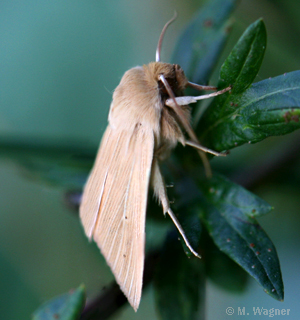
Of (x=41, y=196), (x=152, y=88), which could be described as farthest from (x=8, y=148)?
(x=152, y=88)

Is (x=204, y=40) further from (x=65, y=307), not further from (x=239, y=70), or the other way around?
(x=65, y=307)

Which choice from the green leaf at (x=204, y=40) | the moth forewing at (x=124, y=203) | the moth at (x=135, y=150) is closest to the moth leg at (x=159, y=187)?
the moth at (x=135, y=150)

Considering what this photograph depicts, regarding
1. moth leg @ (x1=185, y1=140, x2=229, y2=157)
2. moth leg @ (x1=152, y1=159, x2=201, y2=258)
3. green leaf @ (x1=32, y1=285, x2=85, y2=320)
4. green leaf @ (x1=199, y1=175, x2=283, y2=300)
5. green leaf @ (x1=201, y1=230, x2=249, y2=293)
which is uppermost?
moth leg @ (x1=185, y1=140, x2=229, y2=157)

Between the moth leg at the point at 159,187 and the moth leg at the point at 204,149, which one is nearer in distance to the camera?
the moth leg at the point at 204,149

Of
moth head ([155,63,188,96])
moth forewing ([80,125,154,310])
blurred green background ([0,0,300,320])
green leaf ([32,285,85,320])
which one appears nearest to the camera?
green leaf ([32,285,85,320])

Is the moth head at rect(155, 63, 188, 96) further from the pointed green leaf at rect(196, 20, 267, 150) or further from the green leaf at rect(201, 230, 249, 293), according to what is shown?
the green leaf at rect(201, 230, 249, 293)

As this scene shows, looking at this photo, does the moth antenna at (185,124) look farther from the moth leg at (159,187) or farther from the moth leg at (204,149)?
the moth leg at (159,187)

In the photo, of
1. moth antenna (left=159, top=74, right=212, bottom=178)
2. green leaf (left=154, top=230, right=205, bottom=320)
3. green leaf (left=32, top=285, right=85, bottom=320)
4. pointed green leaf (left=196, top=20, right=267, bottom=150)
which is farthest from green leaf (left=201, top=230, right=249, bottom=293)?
green leaf (left=32, top=285, right=85, bottom=320)
